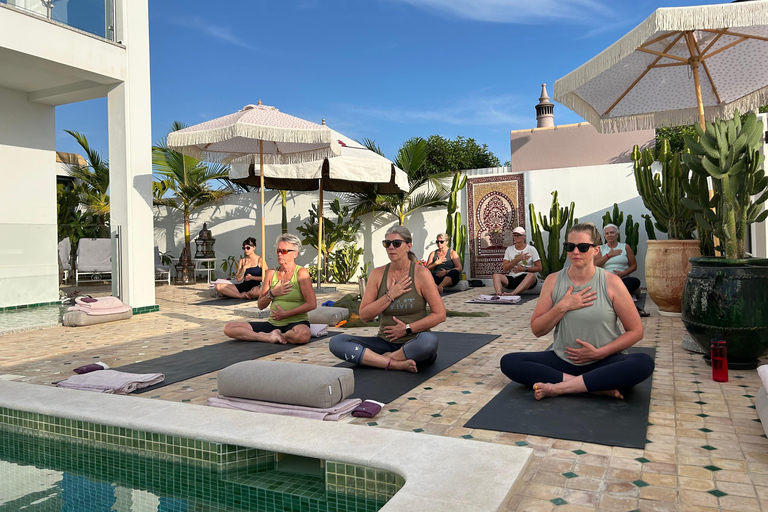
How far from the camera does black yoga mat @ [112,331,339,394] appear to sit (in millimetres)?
4461

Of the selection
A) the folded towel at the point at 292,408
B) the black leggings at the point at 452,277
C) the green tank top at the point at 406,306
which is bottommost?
the folded towel at the point at 292,408

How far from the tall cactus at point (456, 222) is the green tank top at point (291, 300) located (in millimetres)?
7196

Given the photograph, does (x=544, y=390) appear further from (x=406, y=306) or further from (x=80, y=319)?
(x=80, y=319)

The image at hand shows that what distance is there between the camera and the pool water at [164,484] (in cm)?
238

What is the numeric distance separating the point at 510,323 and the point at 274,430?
181 inches

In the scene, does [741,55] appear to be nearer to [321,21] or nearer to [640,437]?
[640,437]

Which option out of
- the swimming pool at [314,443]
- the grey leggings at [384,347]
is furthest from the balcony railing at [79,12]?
the grey leggings at [384,347]

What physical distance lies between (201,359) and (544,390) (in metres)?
3.09

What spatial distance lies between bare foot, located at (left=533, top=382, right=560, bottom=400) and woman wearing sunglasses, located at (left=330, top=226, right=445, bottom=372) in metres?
1.03

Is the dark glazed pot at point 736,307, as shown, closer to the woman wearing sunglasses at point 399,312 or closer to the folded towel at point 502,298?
the woman wearing sunglasses at point 399,312

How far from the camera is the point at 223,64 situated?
4088cm

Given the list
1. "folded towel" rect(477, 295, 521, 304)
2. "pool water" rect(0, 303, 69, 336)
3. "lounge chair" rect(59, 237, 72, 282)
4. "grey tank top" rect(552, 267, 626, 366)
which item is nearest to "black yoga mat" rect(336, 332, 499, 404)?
"grey tank top" rect(552, 267, 626, 366)

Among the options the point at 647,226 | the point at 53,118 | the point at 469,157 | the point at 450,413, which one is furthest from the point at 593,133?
the point at 450,413

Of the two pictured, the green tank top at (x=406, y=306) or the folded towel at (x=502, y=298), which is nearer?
the green tank top at (x=406, y=306)
